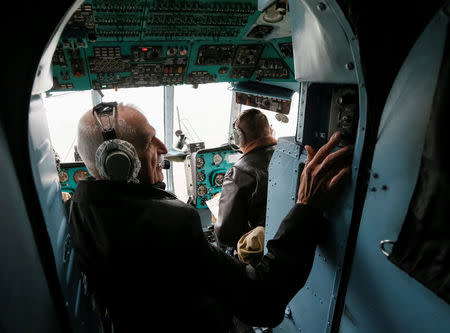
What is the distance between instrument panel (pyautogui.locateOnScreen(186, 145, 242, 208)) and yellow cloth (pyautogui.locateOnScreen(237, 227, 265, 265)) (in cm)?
256

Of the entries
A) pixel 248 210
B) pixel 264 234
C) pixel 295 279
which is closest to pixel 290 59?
pixel 248 210

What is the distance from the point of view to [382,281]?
3.40 ft

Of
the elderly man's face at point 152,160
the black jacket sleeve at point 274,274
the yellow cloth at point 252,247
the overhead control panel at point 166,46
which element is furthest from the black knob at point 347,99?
the overhead control panel at point 166,46

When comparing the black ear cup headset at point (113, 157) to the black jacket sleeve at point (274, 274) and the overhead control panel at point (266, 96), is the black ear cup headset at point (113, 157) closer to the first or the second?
the black jacket sleeve at point (274, 274)

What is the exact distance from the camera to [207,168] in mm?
4703

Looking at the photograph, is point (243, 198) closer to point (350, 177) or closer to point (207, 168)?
point (350, 177)

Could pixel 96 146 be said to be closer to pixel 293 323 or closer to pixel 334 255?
pixel 334 255

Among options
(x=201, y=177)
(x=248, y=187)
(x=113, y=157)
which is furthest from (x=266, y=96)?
(x=113, y=157)

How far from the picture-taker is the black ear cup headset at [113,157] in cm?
108

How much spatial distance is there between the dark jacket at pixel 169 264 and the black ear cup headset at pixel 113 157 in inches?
2.1

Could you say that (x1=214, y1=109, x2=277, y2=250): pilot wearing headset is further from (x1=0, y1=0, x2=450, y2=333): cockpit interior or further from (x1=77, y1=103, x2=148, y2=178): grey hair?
(x1=77, y1=103, x2=148, y2=178): grey hair

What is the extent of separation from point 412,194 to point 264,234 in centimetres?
139

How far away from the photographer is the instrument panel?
4.60 metres

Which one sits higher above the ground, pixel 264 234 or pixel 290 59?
pixel 290 59
